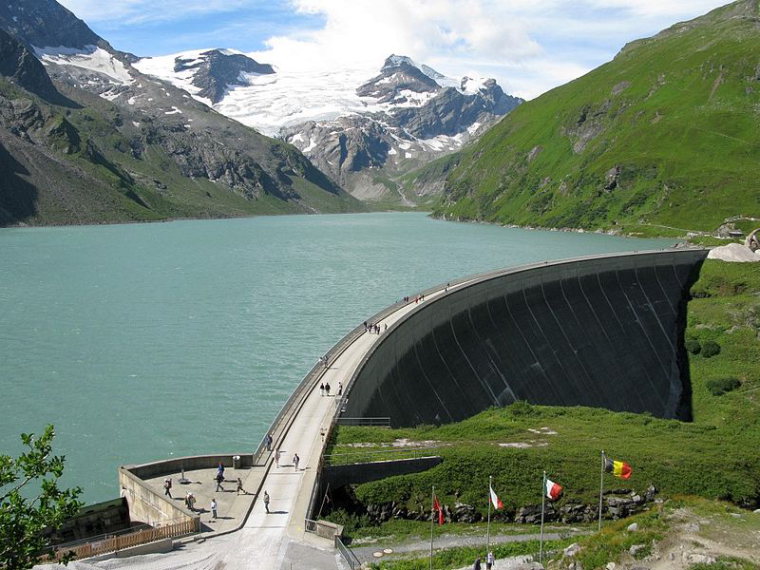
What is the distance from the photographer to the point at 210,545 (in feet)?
81.0

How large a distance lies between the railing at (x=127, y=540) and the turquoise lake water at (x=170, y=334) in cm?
1283

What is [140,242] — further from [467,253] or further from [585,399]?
[585,399]

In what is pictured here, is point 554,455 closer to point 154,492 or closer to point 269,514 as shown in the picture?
point 269,514

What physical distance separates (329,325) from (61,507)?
60443 millimetres

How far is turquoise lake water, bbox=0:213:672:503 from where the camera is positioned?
45713 mm

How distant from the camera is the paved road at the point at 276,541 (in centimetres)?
2341

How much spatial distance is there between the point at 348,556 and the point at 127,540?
7703 millimetres

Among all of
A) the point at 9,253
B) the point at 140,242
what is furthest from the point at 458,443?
the point at 140,242

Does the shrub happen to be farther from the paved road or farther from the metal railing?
the paved road

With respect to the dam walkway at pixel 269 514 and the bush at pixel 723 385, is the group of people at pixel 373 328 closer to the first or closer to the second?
the dam walkway at pixel 269 514

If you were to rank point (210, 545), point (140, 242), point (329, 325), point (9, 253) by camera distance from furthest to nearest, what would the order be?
point (140, 242) < point (9, 253) < point (329, 325) < point (210, 545)

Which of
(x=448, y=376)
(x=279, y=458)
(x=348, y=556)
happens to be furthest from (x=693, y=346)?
(x=348, y=556)

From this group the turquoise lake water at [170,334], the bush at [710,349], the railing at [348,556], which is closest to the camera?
the railing at [348,556]

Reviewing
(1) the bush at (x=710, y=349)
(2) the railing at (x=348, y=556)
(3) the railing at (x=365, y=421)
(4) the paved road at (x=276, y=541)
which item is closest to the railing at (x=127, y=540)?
(4) the paved road at (x=276, y=541)
